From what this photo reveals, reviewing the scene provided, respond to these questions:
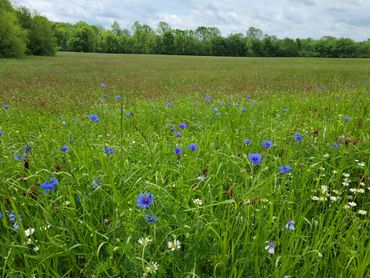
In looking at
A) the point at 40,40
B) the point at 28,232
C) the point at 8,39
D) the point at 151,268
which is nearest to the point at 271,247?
the point at 151,268

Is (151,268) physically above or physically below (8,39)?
below

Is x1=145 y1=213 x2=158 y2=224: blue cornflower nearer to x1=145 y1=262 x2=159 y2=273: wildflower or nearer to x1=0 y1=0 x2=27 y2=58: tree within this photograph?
x1=145 y1=262 x2=159 y2=273: wildflower

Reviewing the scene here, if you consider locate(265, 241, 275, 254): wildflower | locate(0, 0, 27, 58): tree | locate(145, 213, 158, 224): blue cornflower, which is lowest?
locate(265, 241, 275, 254): wildflower

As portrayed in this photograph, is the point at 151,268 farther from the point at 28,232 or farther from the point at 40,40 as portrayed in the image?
the point at 40,40

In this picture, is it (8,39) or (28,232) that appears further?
(8,39)

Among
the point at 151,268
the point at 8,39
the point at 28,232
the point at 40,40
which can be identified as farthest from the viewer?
the point at 40,40

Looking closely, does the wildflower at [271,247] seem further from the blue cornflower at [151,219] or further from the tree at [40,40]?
the tree at [40,40]

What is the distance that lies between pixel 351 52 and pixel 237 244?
10299cm

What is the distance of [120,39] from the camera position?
293 ft

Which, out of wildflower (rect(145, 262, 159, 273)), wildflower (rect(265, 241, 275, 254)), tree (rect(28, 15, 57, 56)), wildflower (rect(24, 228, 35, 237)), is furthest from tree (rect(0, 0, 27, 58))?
wildflower (rect(265, 241, 275, 254))

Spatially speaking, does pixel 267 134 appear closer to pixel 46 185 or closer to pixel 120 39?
pixel 46 185

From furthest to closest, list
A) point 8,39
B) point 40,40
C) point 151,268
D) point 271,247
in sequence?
point 40,40
point 8,39
point 271,247
point 151,268

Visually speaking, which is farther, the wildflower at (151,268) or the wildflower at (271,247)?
the wildflower at (271,247)

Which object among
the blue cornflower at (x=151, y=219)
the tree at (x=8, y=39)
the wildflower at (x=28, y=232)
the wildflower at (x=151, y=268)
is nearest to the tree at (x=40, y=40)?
the tree at (x=8, y=39)
